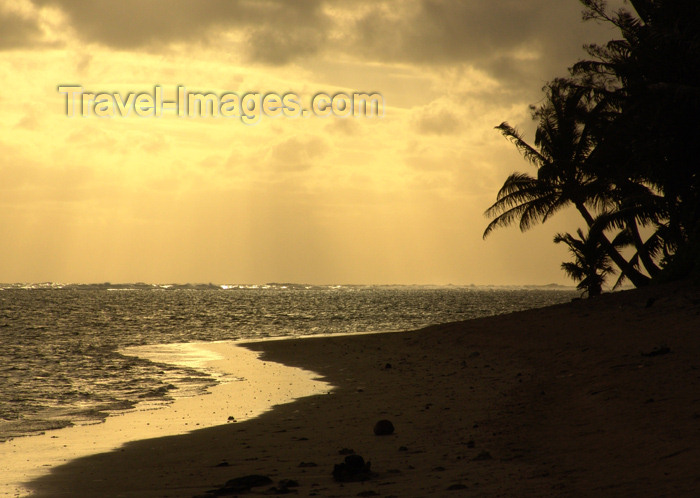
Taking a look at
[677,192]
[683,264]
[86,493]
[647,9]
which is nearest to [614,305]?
[683,264]

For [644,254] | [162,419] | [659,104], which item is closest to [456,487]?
[162,419]

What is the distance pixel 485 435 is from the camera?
1195 centimetres

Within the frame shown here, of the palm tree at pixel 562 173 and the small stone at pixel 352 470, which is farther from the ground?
the palm tree at pixel 562 173

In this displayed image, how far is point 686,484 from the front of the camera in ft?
25.9

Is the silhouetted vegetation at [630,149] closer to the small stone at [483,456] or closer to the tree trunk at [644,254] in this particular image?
the tree trunk at [644,254]

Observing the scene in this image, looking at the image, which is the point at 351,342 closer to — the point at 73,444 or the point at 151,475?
the point at 73,444

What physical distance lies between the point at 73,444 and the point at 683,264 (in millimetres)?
24701

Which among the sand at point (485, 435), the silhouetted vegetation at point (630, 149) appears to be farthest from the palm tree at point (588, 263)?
the sand at point (485, 435)

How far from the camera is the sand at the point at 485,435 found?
9.05 m

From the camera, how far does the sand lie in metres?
9.05

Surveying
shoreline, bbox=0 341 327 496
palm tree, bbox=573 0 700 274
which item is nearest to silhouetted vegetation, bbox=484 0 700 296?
palm tree, bbox=573 0 700 274

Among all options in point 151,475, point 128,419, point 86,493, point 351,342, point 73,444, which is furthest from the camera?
point 351,342

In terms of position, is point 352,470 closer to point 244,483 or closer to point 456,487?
point 244,483

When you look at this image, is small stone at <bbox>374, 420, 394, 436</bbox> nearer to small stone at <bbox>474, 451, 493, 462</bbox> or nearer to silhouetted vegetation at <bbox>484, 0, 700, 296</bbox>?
small stone at <bbox>474, 451, 493, 462</bbox>
